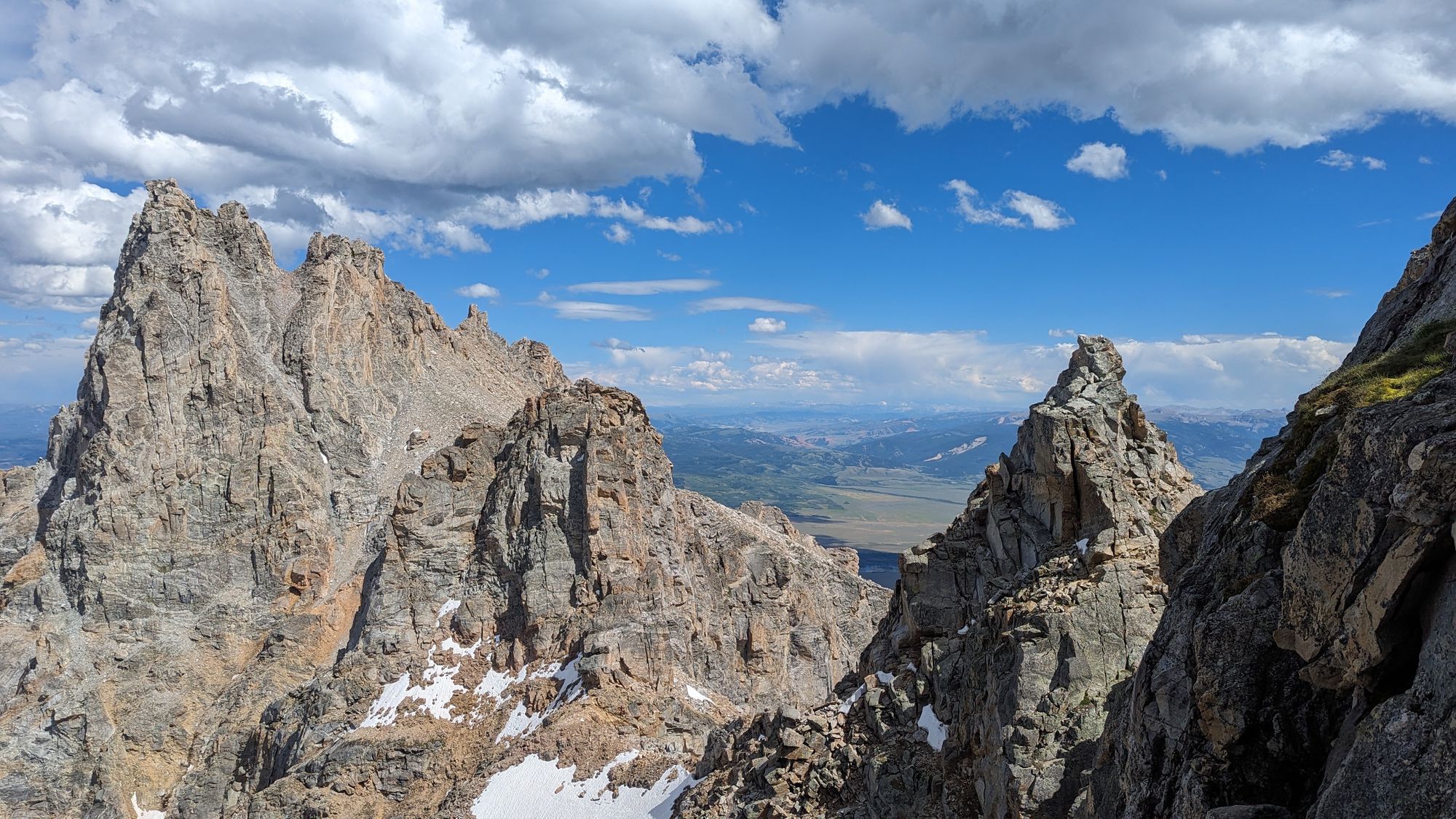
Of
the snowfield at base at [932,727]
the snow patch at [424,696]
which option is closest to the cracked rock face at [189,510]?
the snow patch at [424,696]

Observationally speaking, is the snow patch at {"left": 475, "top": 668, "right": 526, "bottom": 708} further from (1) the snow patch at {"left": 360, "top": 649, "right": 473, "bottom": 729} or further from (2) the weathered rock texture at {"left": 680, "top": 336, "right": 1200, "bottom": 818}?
(2) the weathered rock texture at {"left": 680, "top": 336, "right": 1200, "bottom": 818}

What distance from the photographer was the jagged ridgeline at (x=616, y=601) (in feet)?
48.4

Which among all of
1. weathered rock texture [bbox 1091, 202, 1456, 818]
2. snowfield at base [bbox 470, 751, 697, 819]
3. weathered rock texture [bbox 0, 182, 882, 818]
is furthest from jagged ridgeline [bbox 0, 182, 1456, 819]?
weathered rock texture [bbox 0, 182, 882, 818]

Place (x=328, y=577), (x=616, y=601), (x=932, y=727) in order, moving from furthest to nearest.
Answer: (x=328, y=577) → (x=616, y=601) → (x=932, y=727)

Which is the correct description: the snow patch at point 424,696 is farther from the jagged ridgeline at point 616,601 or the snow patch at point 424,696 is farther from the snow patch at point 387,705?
the jagged ridgeline at point 616,601

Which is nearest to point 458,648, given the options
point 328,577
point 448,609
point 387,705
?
point 448,609

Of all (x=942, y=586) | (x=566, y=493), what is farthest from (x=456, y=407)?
(x=942, y=586)

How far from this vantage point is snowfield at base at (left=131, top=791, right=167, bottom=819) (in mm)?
74500

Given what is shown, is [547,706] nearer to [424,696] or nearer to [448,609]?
[424,696]

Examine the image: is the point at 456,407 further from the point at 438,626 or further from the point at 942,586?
the point at 942,586

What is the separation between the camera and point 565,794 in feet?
173

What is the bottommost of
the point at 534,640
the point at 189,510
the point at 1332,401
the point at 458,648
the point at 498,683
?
the point at 498,683

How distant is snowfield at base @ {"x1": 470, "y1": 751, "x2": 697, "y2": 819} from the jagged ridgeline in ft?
0.93

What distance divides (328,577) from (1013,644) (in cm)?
8545
